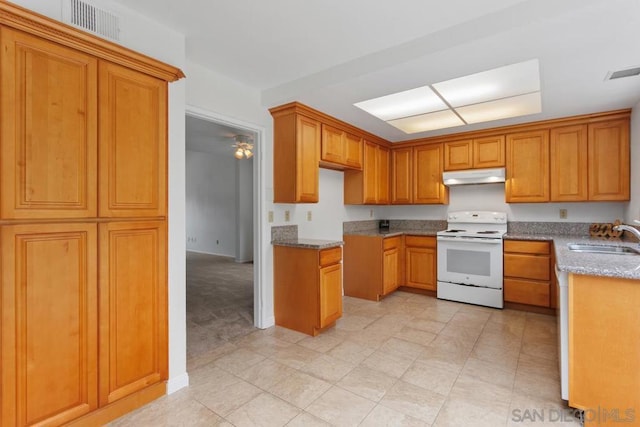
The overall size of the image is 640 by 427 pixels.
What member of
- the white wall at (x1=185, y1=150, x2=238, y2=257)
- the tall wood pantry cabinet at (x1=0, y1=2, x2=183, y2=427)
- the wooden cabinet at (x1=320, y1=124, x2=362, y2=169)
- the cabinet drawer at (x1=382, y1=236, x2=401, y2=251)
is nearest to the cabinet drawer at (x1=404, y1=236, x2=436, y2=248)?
the cabinet drawer at (x1=382, y1=236, x2=401, y2=251)

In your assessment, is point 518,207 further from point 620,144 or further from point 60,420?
point 60,420

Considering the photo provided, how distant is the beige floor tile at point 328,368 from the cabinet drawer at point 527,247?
2.52m

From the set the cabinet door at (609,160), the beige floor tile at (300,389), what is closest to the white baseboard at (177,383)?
the beige floor tile at (300,389)

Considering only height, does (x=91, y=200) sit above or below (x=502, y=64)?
below

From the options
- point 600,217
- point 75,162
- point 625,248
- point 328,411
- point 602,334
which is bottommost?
point 328,411

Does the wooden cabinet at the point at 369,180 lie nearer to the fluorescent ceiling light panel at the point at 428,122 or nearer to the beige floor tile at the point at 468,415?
the fluorescent ceiling light panel at the point at 428,122

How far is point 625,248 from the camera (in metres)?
2.69

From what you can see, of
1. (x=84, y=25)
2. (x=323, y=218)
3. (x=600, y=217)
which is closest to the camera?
(x=84, y=25)

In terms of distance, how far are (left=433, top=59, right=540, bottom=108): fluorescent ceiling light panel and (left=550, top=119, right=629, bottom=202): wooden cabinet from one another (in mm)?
1226

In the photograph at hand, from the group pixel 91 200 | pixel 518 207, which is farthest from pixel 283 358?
pixel 518 207

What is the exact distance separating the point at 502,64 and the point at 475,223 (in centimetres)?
265

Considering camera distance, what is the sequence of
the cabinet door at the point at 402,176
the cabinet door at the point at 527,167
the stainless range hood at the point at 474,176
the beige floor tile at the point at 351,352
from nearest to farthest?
the beige floor tile at the point at 351,352 → the cabinet door at the point at 527,167 → the stainless range hood at the point at 474,176 → the cabinet door at the point at 402,176

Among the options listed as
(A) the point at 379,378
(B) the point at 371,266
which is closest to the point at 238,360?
(A) the point at 379,378

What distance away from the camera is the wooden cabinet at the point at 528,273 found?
3535 mm
